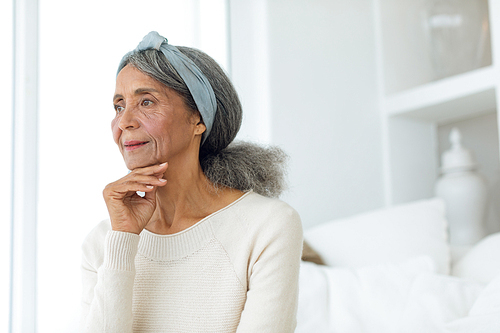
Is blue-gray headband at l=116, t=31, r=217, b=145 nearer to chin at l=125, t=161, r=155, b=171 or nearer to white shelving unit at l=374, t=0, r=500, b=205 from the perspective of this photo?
chin at l=125, t=161, r=155, b=171

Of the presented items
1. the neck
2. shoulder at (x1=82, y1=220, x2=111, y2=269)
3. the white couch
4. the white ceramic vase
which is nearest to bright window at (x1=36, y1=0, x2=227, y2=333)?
shoulder at (x1=82, y1=220, x2=111, y2=269)

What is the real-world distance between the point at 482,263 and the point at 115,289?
114 centimetres

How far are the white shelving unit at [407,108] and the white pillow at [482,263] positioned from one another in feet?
2.58

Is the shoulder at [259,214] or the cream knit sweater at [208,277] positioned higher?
the shoulder at [259,214]

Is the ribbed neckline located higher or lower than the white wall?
lower

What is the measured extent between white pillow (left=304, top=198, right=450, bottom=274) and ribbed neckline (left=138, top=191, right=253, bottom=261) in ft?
2.39

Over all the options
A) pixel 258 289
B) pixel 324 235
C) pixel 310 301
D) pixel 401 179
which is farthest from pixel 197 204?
pixel 401 179

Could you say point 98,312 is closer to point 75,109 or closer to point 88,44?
point 75,109

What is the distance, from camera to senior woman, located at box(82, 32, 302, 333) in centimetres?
96

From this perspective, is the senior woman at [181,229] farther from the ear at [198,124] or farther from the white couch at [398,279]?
the white couch at [398,279]

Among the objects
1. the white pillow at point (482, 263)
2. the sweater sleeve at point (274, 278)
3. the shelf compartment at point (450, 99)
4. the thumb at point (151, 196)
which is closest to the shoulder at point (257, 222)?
the sweater sleeve at point (274, 278)

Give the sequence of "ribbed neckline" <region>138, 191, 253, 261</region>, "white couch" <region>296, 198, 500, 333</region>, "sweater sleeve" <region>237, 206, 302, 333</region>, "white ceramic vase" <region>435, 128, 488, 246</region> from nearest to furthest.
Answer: "sweater sleeve" <region>237, 206, 302, 333</region>, "ribbed neckline" <region>138, 191, 253, 261</region>, "white couch" <region>296, 198, 500, 333</region>, "white ceramic vase" <region>435, 128, 488, 246</region>

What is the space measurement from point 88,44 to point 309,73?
0.98 metres

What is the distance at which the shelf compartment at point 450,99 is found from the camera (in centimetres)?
193
